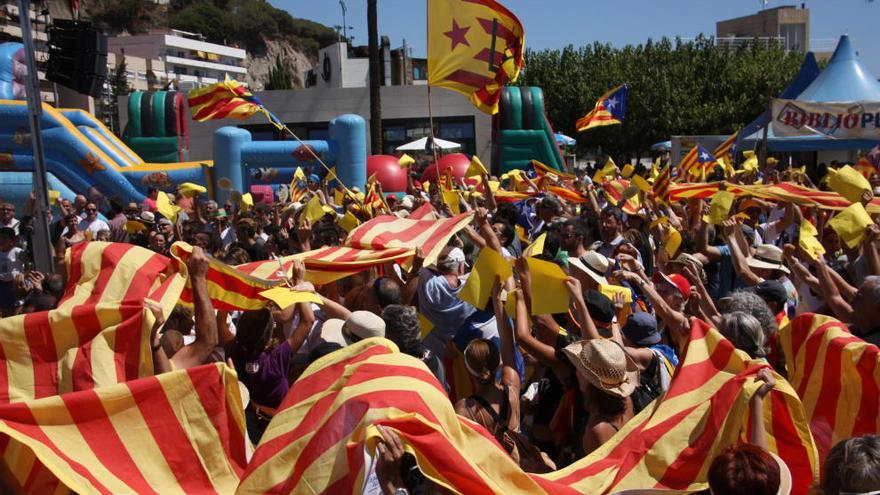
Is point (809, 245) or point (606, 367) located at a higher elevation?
point (809, 245)

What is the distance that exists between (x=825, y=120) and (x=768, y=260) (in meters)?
9.24

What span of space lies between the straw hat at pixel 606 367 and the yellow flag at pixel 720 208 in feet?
12.5

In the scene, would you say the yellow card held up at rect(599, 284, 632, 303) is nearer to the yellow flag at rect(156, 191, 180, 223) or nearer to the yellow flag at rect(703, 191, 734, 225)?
the yellow flag at rect(703, 191, 734, 225)

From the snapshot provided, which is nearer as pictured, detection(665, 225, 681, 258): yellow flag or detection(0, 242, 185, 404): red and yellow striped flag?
detection(0, 242, 185, 404): red and yellow striped flag

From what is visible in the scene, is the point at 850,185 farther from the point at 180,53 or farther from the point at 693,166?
the point at 180,53

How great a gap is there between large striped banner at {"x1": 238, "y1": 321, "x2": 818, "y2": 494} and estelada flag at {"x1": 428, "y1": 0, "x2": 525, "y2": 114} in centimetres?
534

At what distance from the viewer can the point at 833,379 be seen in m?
3.38

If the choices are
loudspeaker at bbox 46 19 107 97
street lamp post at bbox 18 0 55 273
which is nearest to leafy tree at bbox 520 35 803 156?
loudspeaker at bbox 46 19 107 97

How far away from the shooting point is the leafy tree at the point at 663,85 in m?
38.8

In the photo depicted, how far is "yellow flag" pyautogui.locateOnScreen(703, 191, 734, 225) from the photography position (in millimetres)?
6957

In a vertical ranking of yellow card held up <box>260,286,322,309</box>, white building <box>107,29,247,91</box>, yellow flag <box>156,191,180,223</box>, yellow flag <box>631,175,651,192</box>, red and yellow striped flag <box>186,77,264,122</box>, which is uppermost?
white building <box>107,29,247,91</box>

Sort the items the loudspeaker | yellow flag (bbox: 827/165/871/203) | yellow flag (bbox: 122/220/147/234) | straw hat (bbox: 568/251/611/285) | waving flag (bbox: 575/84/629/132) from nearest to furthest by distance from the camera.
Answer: straw hat (bbox: 568/251/611/285)
yellow flag (bbox: 827/165/871/203)
yellow flag (bbox: 122/220/147/234)
the loudspeaker
waving flag (bbox: 575/84/629/132)

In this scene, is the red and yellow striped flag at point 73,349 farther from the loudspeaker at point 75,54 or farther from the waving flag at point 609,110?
the waving flag at point 609,110

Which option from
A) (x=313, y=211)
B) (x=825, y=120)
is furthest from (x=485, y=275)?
(x=825, y=120)
